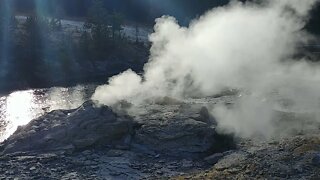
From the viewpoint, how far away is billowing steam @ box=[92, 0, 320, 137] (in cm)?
3719

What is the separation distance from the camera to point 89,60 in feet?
278

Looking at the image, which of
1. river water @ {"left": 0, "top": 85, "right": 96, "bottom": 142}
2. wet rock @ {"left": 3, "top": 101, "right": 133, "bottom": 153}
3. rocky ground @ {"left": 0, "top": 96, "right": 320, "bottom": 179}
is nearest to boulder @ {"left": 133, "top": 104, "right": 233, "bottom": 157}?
rocky ground @ {"left": 0, "top": 96, "right": 320, "bottom": 179}

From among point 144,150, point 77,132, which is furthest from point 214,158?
point 77,132

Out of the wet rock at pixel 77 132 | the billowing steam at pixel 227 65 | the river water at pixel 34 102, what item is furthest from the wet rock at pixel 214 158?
the river water at pixel 34 102

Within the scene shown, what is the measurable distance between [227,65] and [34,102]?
22.7m

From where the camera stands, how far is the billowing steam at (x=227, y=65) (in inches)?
1464

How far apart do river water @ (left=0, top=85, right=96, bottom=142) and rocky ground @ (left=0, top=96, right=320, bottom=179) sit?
11.8m

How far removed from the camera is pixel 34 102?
54.8m

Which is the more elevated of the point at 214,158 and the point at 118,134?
the point at 118,134

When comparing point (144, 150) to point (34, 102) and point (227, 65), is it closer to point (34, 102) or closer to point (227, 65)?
point (227, 65)

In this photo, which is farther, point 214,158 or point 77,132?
point 77,132

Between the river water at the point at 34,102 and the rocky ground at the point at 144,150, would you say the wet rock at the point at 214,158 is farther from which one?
the river water at the point at 34,102

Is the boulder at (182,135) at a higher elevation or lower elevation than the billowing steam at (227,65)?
lower

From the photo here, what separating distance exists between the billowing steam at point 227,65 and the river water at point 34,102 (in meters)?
9.58
